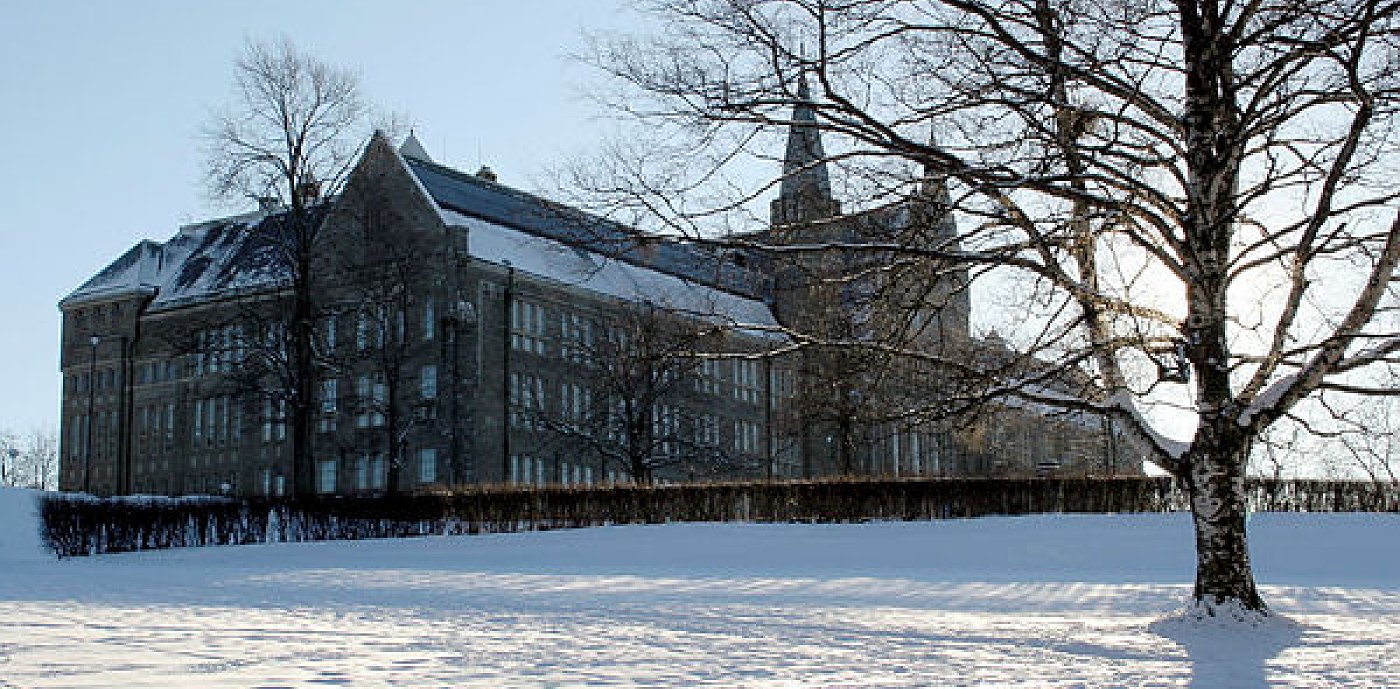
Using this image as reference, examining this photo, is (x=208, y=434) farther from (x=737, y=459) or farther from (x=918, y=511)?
(x=918, y=511)

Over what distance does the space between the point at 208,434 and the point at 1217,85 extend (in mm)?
55633

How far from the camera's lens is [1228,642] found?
37.9 feet

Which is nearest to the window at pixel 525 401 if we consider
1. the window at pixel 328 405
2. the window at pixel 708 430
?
the window at pixel 708 430

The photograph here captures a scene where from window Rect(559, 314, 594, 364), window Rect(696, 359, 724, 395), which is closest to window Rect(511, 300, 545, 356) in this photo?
window Rect(559, 314, 594, 364)

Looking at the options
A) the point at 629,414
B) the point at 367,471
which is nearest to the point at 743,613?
the point at 629,414

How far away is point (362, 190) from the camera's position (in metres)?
49.6

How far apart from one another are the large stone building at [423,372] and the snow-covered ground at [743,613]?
4.85 metres

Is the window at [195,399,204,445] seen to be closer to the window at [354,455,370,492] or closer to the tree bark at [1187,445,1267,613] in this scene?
the window at [354,455,370,492]

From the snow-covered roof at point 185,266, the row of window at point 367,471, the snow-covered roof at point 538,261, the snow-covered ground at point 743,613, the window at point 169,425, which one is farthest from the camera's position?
the window at point 169,425

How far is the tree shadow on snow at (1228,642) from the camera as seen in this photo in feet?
31.2

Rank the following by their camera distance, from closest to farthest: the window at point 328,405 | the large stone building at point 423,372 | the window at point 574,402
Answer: the large stone building at point 423,372 < the window at point 574,402 < the window at point 328,405

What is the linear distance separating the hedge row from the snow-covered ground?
68.3 inches

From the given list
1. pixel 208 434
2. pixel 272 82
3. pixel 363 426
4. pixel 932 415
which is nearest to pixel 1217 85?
pixel 932 415

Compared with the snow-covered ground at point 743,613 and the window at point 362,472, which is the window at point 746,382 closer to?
the window at point 362,472
